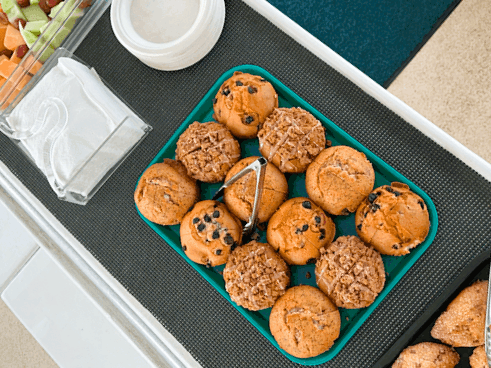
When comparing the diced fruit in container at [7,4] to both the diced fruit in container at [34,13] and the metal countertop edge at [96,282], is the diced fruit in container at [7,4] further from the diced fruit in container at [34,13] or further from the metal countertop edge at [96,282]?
the metal countertop edge at [96,282]

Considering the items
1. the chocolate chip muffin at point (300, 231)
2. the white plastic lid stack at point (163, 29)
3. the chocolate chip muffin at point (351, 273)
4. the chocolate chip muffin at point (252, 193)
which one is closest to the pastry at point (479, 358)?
the chocolate chip muffin at point (351, 273)

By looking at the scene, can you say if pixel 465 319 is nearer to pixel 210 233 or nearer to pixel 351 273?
pixel 351 273

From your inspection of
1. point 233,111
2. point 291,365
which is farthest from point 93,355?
point 233,111

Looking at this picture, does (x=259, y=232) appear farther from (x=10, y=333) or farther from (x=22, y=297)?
(x=10, y=333)

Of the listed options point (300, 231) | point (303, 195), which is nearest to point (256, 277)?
point (300, 231)

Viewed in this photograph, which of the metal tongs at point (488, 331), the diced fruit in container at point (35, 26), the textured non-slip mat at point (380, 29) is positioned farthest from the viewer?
the textured non-slip mat at point (380, 29)
